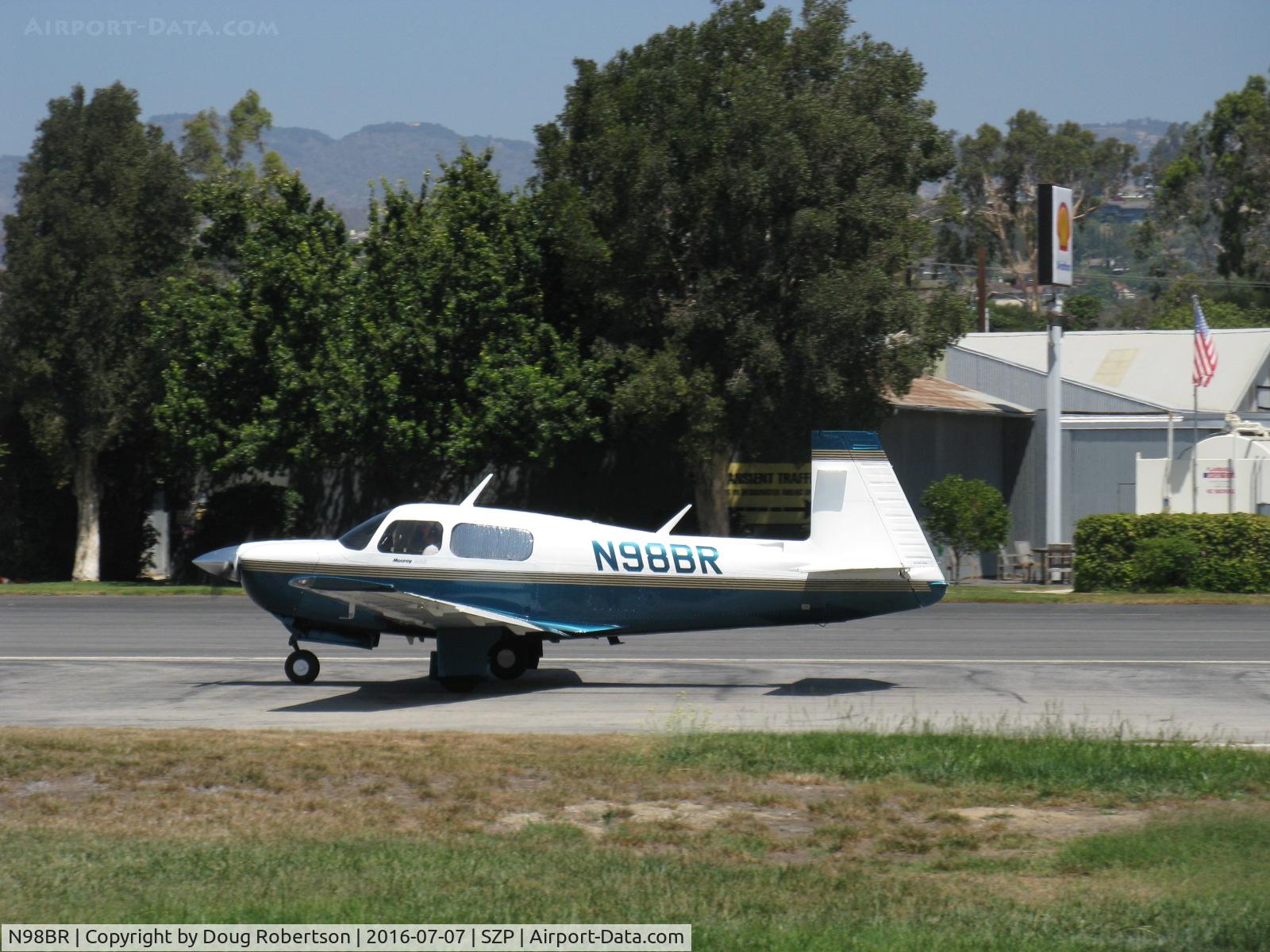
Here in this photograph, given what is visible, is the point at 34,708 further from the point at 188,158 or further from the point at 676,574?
the point at 188,158

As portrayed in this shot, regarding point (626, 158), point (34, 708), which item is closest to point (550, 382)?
point (626, 158)

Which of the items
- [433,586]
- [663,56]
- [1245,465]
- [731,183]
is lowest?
[433,586]

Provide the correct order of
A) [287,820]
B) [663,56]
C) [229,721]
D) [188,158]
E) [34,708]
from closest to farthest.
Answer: [287,820] → [229,721] → [34,708] → [663,56] → [188,158]

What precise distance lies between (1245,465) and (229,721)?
92.0 feet

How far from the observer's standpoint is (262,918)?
22.9 feet

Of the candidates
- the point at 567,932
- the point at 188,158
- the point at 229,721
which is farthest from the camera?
the point at 188,158

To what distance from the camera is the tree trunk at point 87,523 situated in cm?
3616

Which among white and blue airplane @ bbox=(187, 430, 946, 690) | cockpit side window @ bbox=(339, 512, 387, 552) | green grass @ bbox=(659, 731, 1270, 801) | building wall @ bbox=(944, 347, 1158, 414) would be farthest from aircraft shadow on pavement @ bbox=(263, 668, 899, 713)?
building wall @ bbox=(944, 347, 1158, 414)

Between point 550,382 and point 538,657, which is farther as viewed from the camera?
point 550,382

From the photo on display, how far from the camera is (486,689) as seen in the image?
52.5 ft

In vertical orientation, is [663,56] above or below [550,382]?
above

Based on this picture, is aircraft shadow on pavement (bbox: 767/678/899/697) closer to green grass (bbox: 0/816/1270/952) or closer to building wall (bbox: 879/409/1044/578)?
green grass (bbox: 0/816/1270/952)

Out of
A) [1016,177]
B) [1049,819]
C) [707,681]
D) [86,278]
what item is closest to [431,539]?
[707,681]

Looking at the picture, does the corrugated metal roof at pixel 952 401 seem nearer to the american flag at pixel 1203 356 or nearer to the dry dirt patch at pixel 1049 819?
the american flag at pixel 1203 356
